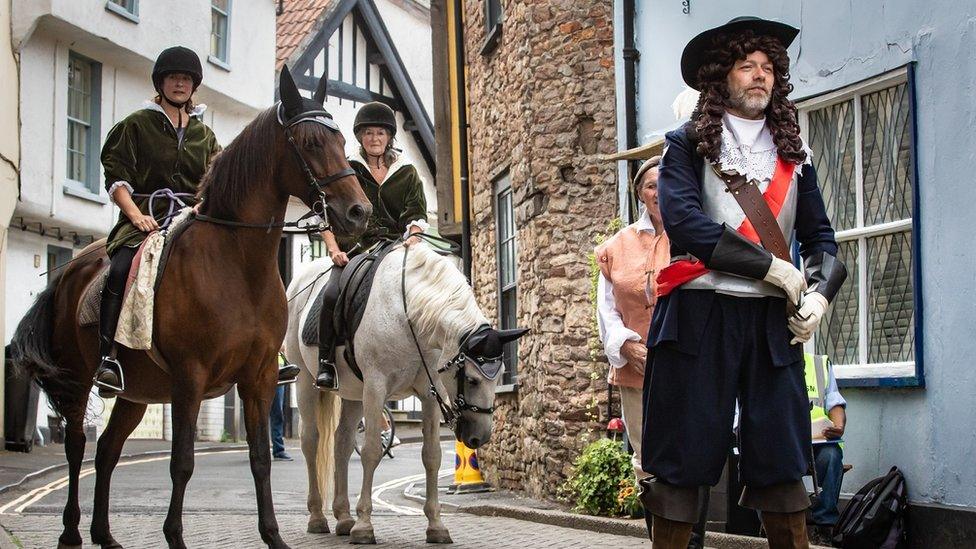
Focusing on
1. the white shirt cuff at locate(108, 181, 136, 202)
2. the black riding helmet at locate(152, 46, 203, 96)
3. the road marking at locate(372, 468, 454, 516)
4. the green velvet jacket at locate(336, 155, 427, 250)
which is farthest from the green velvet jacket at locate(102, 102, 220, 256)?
the road marking at locate(372, 468, 454, 516)

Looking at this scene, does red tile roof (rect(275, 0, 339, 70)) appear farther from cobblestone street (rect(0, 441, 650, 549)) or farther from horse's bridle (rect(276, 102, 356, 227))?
horse's bridle (rect(276, 102, 356, 227))

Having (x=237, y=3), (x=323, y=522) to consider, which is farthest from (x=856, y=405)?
(x=237, y=3)

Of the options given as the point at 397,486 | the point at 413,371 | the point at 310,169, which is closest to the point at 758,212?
the point at 310,169

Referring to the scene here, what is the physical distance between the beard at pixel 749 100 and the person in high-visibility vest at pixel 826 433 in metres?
3.63

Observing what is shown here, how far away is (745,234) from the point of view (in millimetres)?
5246

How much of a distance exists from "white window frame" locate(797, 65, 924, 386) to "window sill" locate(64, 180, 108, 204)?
17431mm

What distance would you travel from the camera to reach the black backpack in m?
8.38

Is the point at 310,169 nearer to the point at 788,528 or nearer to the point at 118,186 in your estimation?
the point at 118,186

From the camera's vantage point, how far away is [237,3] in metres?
30.8

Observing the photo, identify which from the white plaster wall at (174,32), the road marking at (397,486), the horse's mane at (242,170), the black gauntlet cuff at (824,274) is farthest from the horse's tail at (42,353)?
the white plaster wall at (174,32)

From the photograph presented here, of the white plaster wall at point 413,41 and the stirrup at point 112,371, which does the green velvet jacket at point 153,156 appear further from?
the white plaster wall at point 413,41

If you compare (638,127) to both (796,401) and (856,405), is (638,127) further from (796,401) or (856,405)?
(796,401)

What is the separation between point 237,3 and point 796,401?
27.2m

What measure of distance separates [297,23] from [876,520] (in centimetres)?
2745
